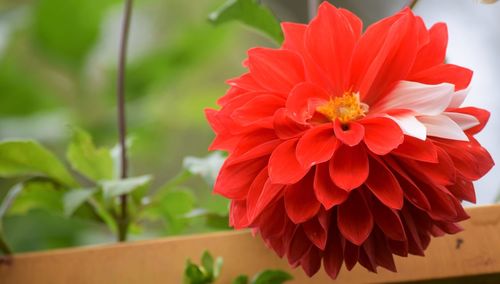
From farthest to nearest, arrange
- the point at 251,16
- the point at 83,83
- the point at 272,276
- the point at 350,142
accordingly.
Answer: the point at 83,83 < the point at 251,16 < the point at 272,276 < the point at 350,142

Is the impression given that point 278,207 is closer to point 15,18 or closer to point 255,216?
point 255,216

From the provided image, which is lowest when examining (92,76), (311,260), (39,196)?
(92,76)

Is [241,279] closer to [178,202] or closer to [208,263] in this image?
[208,263]

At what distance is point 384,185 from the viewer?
12.8 inches

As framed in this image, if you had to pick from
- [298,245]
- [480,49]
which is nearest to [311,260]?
[298,245]

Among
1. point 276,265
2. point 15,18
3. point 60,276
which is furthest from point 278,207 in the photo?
point 15,18

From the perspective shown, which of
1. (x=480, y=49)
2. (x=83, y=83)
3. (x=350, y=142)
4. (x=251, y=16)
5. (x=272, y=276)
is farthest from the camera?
(x=83, y=83)

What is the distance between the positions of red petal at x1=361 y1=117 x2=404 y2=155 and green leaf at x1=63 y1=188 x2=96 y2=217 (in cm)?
29

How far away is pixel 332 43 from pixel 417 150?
72mm

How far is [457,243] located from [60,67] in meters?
0.70

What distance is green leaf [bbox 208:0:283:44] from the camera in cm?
53

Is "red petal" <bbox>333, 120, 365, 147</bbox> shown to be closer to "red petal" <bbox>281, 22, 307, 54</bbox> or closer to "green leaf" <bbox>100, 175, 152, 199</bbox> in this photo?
"red petal" <bbox>281, 22, 307, 54</bbox>

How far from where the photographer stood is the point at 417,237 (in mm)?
342

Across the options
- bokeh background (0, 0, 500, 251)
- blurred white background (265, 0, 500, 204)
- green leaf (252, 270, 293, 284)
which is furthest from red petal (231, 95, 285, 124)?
bokeh background (0, 0, 500, 251)
